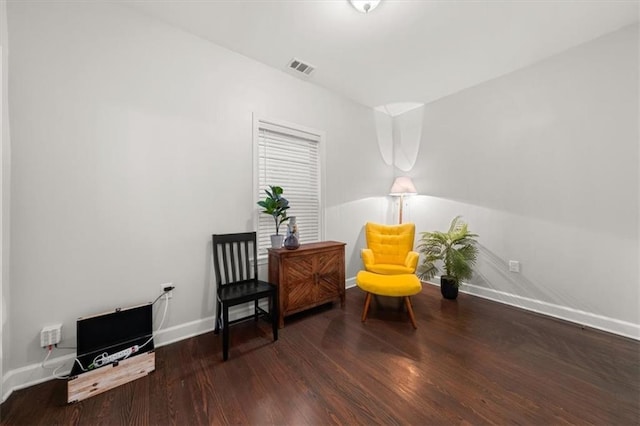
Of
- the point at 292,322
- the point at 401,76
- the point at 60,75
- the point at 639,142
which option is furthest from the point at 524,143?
the point at 60,75

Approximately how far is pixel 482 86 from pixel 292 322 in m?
3.88

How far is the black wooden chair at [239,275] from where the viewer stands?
79.1 inches

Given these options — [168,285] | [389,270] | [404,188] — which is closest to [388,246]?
[389,270]

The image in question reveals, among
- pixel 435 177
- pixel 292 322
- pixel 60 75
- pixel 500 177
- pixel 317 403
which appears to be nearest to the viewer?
pixel 317 403

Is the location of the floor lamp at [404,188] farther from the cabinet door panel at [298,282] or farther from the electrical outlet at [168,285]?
the electrical outlet at [168,285]

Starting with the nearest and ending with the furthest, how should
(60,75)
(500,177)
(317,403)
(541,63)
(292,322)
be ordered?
(317,403) < (60,75) < (292,322) < (541,63) < (500,177)

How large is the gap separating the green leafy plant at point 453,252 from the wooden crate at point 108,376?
310cm

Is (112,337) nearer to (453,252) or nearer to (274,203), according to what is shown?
(274,203)

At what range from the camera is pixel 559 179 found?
2496 mm

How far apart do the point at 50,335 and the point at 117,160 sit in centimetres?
133

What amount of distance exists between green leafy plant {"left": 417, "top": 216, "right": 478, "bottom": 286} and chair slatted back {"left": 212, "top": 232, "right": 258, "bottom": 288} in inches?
90.6

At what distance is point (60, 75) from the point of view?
5.41 ft

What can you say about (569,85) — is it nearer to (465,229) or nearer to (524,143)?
(524,143)

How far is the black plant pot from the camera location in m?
2.94
